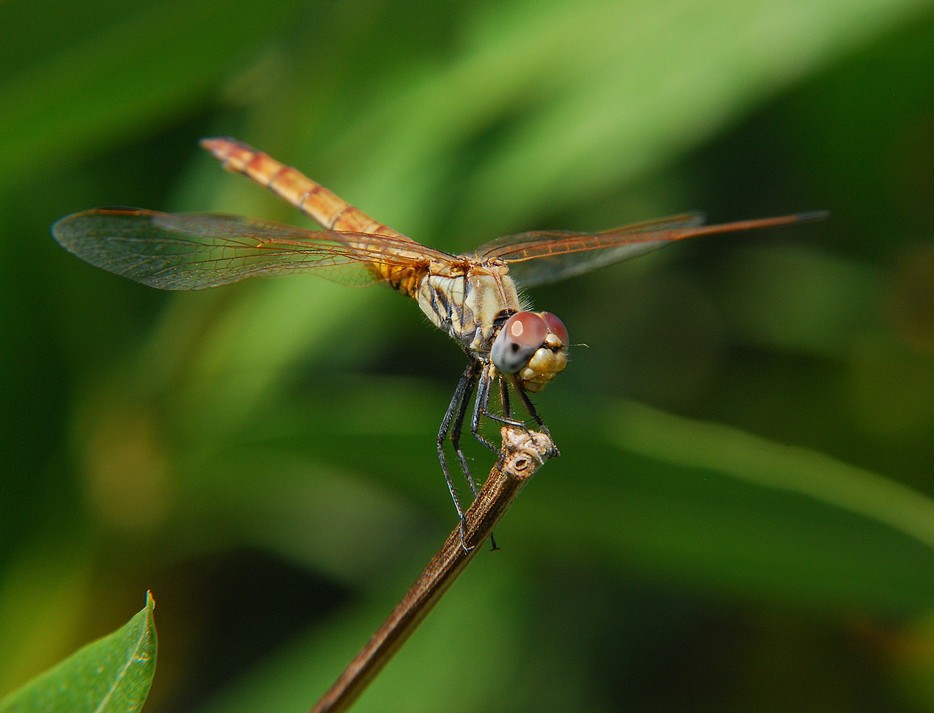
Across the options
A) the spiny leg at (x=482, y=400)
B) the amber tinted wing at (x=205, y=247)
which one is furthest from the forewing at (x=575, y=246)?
the spiny leg at (x=482, y=400)

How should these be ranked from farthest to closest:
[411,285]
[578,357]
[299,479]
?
[578,357]
[299,479]
[411,285]

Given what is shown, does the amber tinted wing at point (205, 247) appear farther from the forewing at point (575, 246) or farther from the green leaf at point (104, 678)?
the green leaf at point (104, 678)

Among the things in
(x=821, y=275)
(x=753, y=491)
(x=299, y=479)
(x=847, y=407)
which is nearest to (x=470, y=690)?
(x=299, y=479)

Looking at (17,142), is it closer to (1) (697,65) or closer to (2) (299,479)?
(2) (299,479)

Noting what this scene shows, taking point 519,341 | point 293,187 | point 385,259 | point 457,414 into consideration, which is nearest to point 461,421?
point 457,414

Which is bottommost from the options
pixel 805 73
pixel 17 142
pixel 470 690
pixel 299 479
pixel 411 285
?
pixel 470 690

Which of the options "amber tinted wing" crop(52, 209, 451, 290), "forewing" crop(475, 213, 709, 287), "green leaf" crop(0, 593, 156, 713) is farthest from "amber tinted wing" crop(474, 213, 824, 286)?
"green leaf" crop(0, 593, 156, 713)
